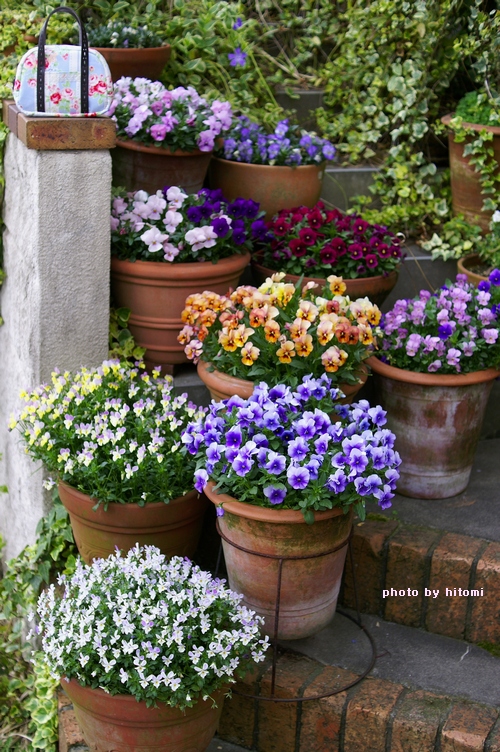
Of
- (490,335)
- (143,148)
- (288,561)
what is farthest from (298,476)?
(143,148)

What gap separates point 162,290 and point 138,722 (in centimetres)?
137

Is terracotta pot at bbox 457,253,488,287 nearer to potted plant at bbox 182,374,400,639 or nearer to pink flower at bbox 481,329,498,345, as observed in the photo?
pink flower at bbox 481,329,498,345

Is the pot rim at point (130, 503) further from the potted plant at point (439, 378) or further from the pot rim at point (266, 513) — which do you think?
the potted plant at point (439, 378)

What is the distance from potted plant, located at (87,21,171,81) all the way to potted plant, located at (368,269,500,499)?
1.37 meters

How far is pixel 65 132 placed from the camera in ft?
8.38

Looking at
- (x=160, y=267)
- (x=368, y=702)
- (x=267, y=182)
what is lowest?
(x=368, y=702)

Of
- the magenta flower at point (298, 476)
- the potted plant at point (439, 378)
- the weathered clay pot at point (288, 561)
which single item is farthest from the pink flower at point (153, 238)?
the magenta flower at point (298, 476)

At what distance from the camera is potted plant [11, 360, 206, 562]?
2467 millimetres

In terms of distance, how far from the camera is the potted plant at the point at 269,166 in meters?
3.44

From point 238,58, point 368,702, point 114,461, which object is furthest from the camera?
point 238,58

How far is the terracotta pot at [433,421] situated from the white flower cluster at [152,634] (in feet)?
3.13

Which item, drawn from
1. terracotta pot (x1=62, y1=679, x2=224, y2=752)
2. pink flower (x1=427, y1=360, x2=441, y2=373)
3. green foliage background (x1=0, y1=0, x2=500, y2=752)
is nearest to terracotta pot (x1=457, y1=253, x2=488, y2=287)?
green foliage background (x1=0, y1=0, x2=500, y2=752)

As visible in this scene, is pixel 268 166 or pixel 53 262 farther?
pixel 268 166

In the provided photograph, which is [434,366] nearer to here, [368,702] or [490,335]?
[490,335]
